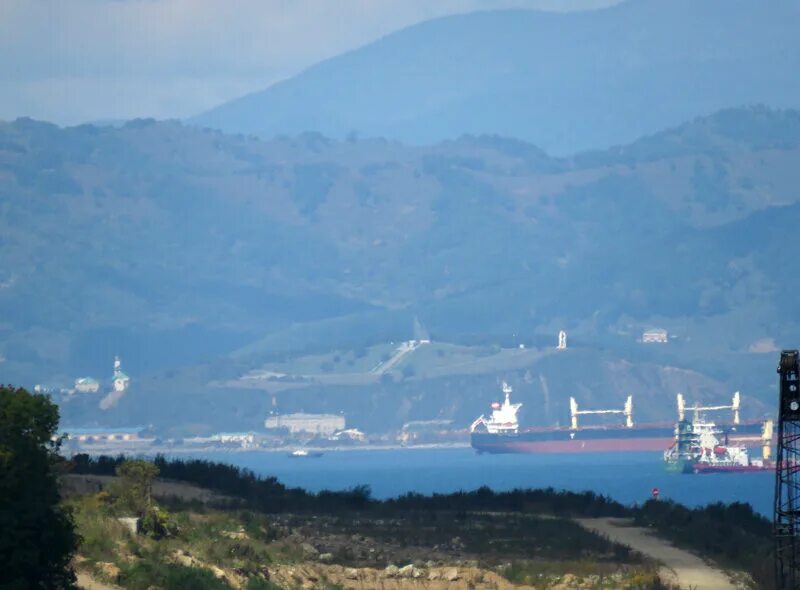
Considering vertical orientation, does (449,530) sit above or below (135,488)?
below

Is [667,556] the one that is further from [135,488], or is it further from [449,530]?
[135,488]

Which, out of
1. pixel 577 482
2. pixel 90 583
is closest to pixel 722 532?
pixel 90 583

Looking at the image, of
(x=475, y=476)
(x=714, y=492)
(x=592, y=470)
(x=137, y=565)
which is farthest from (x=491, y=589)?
(x=592, y=470)

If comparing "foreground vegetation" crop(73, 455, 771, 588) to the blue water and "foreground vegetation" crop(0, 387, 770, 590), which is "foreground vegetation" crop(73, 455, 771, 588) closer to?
"foreground vegetation" crop(0, 387, 770, 590)

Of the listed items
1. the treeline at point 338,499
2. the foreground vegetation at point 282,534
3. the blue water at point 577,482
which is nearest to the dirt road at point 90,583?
the foreground vegetation at point 282,534

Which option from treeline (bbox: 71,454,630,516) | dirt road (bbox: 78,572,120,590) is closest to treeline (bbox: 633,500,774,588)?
treeline (bbox: 71,454,630,516)

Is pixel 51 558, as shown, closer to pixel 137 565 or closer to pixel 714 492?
pixel 137 565
